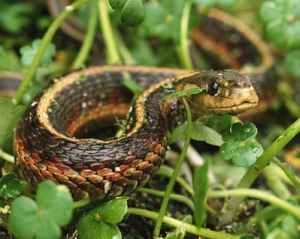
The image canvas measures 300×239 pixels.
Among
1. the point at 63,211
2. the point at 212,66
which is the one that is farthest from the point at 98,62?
the point at 63,211

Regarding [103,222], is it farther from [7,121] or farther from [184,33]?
[184,33]

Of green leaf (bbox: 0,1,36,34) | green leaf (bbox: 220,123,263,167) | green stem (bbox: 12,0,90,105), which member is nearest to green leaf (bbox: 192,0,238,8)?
green stem (bbox: 12,0,90,105)

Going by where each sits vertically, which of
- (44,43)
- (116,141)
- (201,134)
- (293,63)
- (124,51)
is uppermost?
(44,43)

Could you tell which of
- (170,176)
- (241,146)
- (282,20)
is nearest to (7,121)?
(170,176)

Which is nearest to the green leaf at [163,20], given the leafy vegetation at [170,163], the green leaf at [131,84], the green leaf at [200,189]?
the leafy vegetation at [170,163]

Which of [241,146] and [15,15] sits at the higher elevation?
[15,15]

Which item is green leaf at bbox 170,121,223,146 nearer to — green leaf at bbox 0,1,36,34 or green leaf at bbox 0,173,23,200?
green leaf at bbox 0,173,23,200
